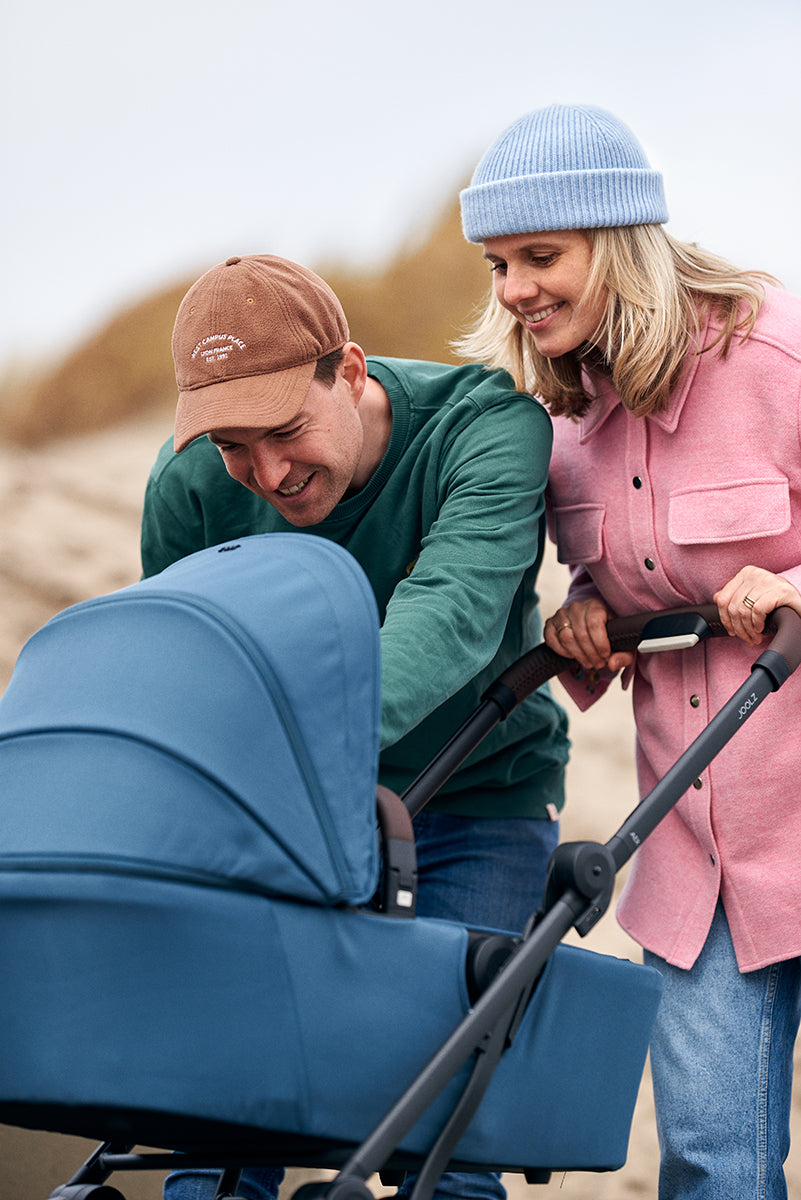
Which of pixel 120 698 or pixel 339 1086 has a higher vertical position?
pixel 120 698

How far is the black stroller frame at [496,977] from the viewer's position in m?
1.05

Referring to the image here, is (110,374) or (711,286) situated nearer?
(711,286)

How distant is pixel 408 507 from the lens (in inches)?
67.6

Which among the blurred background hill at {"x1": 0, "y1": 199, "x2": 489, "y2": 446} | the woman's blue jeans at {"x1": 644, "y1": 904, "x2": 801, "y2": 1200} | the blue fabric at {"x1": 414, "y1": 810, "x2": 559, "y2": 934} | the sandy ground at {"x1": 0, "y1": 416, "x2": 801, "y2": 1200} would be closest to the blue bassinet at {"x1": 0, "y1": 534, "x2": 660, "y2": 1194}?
the woman's blue jeans at {"x1": 644, "y1": 904, "x2": 801, "y2": 1200}

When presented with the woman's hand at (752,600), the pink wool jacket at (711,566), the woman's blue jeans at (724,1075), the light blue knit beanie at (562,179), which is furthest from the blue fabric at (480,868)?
the light blue knit beanie at (562,179)

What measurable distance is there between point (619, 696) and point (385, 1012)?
4553 mm

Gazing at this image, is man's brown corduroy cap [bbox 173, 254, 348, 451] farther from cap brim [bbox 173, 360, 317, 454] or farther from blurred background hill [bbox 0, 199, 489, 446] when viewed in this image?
blurred background hill [bbox 0, 199, 489, 446]

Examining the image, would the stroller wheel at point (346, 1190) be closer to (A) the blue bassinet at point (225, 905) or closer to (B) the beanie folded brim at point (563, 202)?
(A) the blue bassinet at point (225, 905)

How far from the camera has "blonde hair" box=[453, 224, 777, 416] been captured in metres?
1.56

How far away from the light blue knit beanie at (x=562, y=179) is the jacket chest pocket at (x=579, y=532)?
39 centimetres

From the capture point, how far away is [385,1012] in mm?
1112

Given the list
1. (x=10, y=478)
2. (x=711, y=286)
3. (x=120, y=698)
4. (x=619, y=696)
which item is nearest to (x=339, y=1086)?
(x=120, y=698)

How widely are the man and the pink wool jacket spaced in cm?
12

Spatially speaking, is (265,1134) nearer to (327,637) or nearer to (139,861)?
(139,861)
